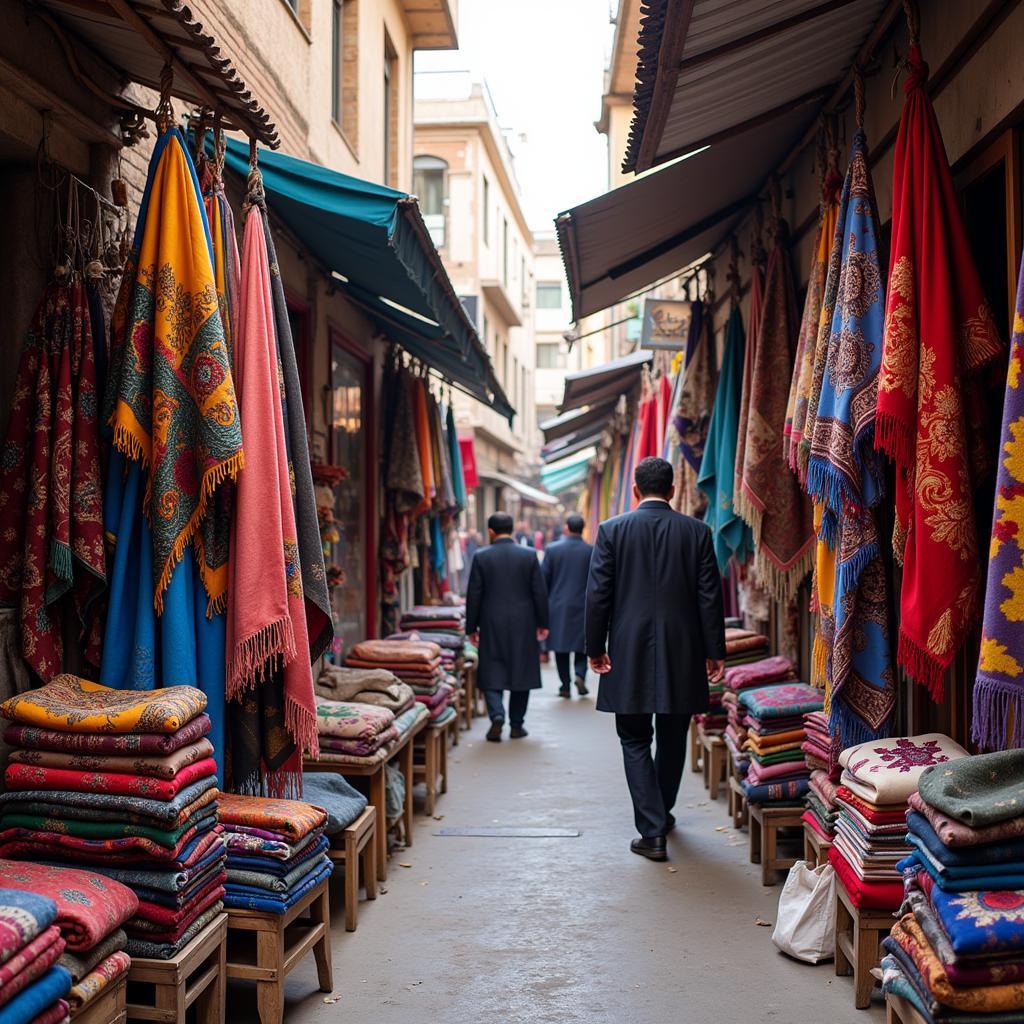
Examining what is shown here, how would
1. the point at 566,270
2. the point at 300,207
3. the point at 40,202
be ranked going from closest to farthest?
the point at 40,202 → the point at 300,207 → the point at 566,270

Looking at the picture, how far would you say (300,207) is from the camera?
609cm

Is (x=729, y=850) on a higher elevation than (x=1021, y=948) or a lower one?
lower

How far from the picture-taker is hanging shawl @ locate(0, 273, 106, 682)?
12.6 ft

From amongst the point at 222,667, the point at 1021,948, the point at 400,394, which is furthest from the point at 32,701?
the point at 400,394

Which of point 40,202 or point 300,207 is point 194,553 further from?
point 300,207

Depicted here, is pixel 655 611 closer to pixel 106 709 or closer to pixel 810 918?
pixel 810 918

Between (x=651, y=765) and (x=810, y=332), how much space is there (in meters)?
2.77

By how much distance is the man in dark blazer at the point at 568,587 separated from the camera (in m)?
13.0

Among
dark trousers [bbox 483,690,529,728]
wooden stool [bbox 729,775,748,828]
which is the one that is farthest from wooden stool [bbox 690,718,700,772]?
dark trousers [bbox 483,690,529,728]

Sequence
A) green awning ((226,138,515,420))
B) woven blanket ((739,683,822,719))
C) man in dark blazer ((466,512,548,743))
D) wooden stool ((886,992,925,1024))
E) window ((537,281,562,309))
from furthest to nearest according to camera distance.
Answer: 1. window ((537,281,562,309))
2. man in dark blazer ((466,512,548,743))
3. woven blanket ((739,683,822,719))
4. green awning ((226,138,515,420))
5. wooden stool ((886,992,925,1024))

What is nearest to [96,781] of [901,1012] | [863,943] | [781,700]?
[901,1012]

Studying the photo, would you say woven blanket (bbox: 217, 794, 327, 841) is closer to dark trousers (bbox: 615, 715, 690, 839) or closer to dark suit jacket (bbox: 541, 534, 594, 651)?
dark trousers (bbox: 615, 715, 690, 839)

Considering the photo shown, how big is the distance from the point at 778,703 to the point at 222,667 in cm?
318

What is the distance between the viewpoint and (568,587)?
13.0 meters
